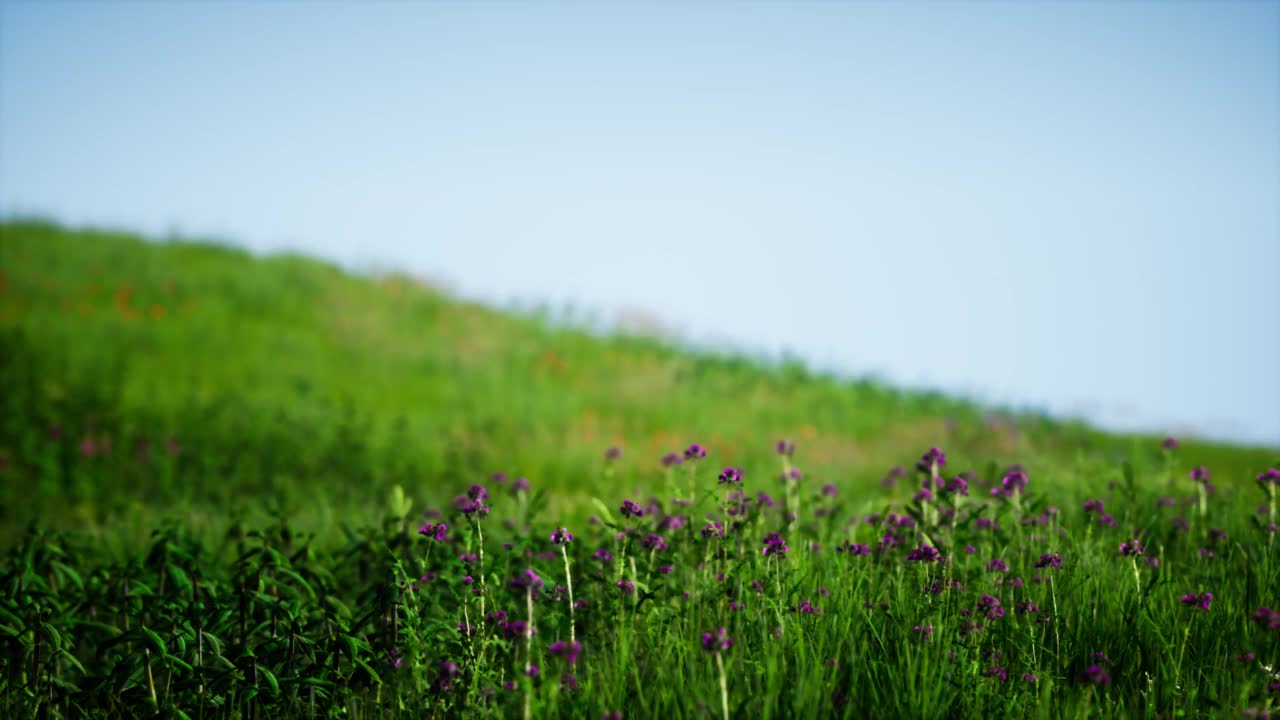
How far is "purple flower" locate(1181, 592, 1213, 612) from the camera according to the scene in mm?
3289

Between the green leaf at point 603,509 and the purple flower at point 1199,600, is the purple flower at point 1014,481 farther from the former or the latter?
the green leaf at point 603,509

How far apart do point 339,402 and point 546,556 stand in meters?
8.78

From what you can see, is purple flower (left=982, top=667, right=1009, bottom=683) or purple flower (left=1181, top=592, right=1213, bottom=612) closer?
purple flower (left=982, top=667, right=1009, bottom=683)

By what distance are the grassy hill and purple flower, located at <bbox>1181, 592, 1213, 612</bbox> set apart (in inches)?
129

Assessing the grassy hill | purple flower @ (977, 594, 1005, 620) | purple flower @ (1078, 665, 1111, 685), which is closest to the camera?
purple flower @ (1078, 665, 1111, 685)

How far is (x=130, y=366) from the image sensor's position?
1263cm

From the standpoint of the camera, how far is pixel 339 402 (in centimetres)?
1244

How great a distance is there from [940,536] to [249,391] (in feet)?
36.5

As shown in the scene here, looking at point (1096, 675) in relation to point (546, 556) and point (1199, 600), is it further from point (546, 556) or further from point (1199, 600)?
point (546, 556)

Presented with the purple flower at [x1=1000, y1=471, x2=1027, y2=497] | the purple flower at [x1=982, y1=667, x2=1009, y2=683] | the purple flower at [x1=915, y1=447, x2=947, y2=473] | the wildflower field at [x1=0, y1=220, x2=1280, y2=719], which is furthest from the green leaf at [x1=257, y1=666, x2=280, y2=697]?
the purple flower at [x1=1000, y1=471, x2=1027, y2=497]

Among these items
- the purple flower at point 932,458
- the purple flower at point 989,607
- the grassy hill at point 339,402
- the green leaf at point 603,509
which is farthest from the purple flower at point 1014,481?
the grassy hill at point 339,402

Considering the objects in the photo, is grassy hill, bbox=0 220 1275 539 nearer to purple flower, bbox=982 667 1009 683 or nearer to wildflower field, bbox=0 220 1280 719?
wildflower field, bbox=0 220 1280 719

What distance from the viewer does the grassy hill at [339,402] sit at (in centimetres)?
1000

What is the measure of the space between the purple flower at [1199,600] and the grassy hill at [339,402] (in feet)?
10.8
